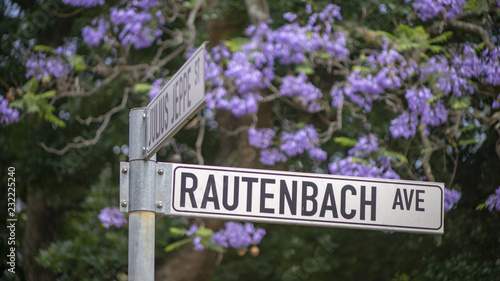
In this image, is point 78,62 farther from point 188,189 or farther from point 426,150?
point 188,189

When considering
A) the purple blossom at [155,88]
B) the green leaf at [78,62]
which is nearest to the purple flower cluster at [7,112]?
the green leaf at [78,62]

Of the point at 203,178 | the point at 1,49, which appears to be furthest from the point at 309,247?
the point at 203,178

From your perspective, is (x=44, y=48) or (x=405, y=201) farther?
(x=44, y=48)

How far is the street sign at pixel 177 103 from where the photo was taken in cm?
262

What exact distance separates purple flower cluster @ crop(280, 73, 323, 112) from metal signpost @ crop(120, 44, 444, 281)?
518cm

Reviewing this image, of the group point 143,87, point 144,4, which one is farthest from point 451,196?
point 144,4

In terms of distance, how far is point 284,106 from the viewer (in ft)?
32.5

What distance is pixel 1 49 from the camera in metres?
10.5

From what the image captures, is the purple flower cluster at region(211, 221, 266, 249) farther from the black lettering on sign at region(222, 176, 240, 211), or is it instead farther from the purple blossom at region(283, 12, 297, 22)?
the black lettering on sign at region(222, 176, 240, 211)

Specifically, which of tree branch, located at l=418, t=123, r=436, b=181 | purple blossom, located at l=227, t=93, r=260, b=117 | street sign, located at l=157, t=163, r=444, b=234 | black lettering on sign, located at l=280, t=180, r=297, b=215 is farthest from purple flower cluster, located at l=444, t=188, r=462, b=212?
black lettering on sign, located at l=280, t=180, r=297, b=215

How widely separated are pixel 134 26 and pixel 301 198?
19.7ft

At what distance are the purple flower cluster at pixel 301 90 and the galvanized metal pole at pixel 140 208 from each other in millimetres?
5634

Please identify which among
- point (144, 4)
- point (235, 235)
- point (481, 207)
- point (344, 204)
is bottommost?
point (235, 235)

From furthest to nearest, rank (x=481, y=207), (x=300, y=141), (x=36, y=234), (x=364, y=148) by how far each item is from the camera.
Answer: (x=36, y=234), (x=300, y=141), (x=481, y=207), (x=364, y=148)
